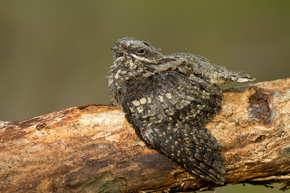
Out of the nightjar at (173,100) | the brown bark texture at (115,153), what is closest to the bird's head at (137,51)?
the nightjar at (173,100)

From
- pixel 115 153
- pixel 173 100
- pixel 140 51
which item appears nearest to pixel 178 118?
pixel 173 100

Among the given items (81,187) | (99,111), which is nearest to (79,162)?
(81,187)

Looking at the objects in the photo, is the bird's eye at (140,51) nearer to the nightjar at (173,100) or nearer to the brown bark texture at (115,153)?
the nightjar at (173,100)

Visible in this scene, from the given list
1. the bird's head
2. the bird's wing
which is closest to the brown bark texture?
the bird's wing

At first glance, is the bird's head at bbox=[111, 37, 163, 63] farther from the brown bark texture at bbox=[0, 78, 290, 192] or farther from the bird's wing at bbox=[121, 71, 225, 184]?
the brown bark texture at bbox=[0, 78, 290, 192]

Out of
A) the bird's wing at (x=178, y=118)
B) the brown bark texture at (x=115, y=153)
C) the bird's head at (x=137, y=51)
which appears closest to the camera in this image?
the brown bark texture at (x=115, y=153)

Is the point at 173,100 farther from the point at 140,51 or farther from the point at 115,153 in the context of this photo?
the point at 115,153
